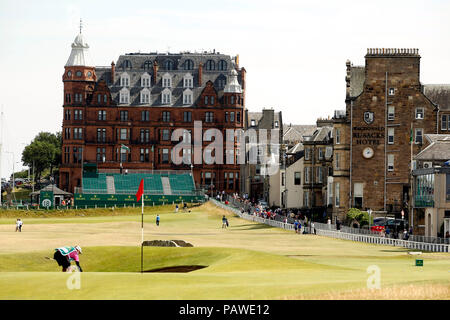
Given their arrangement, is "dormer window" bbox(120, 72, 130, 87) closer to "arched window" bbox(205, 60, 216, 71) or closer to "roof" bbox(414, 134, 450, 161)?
"arched window" bbox(205, 60, 216, 71)

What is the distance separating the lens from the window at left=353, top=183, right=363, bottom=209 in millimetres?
122938

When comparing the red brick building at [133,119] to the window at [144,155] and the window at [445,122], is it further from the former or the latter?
the window at [445,122]

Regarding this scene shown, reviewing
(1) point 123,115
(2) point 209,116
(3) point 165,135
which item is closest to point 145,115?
(1) point 123,115

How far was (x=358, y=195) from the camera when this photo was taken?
12319cm

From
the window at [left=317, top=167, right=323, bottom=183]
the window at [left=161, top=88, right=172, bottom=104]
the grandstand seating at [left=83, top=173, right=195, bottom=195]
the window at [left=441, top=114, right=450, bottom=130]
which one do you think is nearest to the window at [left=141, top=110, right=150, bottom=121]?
the window at [left=161, top=88, right=172, bottom=104]

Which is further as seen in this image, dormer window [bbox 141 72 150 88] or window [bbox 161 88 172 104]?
dormer window [bbox 141 72 150 88]

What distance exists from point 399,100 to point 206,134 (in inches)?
2589

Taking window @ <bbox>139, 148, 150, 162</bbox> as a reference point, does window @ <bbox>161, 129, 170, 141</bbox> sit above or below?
above

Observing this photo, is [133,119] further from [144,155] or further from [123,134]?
[144,155]

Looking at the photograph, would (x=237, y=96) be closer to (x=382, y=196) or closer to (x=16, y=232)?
(x=382, y=196)

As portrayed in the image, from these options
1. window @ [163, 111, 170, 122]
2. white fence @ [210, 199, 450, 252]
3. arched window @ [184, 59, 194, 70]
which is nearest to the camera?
white fence @ [210, 199, 450, 252]

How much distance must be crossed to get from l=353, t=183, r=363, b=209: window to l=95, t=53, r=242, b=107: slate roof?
6599 centimetres

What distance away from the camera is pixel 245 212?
462ft

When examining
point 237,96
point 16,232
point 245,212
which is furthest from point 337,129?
point 237,96
